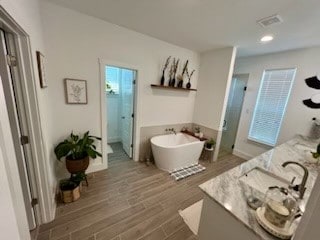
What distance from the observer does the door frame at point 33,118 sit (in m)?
1.26

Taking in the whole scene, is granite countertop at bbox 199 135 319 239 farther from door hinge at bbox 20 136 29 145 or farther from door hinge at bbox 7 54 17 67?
door hinge at bbox 7 54 17 67

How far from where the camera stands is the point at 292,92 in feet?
9.97

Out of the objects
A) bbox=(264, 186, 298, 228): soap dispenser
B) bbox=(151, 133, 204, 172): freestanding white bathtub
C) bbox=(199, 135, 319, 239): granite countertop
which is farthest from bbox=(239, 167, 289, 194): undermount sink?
bbox=(151, 133, 204, 172): freestanding white bathtub

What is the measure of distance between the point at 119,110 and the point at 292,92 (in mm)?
4246

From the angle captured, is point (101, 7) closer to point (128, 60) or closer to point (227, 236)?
point (128, 60)

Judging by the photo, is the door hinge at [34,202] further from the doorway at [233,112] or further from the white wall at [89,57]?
the doorway at [233,112]

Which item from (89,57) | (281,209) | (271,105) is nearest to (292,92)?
(271,105)

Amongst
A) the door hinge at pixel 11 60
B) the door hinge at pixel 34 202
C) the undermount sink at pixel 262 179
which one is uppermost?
the door hinge at pixel 11 60

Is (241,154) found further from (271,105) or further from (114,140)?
(114,140)

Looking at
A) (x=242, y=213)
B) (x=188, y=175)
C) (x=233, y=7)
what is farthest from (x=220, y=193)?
(x=233, y=7)

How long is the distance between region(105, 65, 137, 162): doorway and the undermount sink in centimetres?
233

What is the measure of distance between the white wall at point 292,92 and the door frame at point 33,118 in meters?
4.25

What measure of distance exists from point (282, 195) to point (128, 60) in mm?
2776

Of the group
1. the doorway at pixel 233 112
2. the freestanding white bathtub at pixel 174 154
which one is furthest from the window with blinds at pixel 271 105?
the freestanding white bathtub at pixel 174 154
